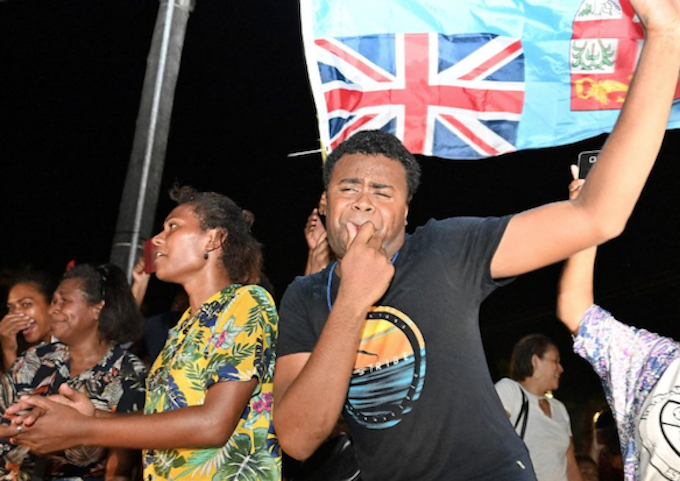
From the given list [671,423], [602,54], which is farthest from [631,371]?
[602,54]

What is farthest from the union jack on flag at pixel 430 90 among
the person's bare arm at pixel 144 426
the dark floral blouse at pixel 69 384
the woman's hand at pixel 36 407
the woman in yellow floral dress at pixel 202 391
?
the woman's hand at pixel 36 407

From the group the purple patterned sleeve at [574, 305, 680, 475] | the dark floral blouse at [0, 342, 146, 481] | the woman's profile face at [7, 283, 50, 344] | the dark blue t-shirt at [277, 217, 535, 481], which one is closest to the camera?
the dark blue t-shirt at [277, 217, 535, 481]

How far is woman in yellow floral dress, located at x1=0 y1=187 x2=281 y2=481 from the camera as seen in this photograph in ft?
9.48

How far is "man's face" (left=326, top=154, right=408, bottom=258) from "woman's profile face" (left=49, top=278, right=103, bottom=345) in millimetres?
2509

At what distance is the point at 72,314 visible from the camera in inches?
188

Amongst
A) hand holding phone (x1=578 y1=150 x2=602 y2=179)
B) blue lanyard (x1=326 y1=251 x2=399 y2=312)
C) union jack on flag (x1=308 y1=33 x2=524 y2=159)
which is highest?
union jack on flag (x1=308 y1=33 x2=524 y2=159)

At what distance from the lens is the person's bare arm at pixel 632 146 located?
221 cm

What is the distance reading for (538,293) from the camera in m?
25.5

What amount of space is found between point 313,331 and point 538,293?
931 inches

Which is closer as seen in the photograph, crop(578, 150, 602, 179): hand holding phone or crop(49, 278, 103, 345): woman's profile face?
crop(578, 150, 602, 179): hand holding phone

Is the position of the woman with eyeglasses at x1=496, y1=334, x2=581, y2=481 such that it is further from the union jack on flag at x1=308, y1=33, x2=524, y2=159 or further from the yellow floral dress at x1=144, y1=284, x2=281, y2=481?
the yellow floral dress at x1=144, y1=284, x2=281, y2=481

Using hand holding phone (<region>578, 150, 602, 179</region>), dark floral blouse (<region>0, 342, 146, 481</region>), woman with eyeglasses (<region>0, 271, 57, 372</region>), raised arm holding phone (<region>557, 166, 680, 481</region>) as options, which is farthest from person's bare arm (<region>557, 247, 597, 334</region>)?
woman with eyeglasses (<region>0, 271, 57, 372</region>)

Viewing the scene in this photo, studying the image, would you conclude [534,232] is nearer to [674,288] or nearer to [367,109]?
[367,109]

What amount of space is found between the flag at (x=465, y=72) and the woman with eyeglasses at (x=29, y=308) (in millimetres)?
2253
